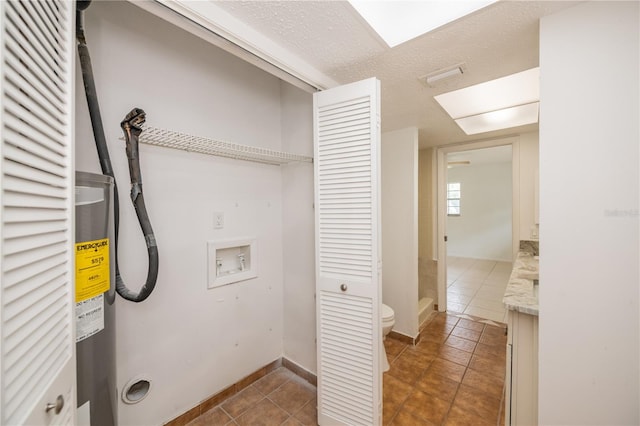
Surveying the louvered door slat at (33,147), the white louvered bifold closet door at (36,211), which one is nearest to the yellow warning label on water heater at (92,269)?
the white louvered bifold closet door at (36,211)

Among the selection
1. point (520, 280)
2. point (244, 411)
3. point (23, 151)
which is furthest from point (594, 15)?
point (244, 411)

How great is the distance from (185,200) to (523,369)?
6.96ft

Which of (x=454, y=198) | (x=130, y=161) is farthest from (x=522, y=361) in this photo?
(x=454, y=198)

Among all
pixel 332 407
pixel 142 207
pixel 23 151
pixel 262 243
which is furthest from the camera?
pixel 262 243

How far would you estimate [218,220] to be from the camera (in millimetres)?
1760

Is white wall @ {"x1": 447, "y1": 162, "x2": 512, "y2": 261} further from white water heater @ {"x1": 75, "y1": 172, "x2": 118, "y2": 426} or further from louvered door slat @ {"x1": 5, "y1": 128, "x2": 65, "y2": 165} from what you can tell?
louvered door slat @ {"x1": 5, "y1": 128, "x2": 65, "y2": 165}

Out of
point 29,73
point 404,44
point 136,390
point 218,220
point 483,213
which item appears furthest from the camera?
point 483,213

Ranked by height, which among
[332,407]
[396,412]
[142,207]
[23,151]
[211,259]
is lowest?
[396,412]

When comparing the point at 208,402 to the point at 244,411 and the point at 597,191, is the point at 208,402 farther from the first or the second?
the point at 597,191

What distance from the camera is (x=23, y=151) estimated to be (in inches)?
22.6

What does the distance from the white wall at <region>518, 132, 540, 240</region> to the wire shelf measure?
2547mm

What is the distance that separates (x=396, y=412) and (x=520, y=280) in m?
1.23

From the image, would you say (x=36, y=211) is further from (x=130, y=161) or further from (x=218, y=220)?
(x=218, y=220)

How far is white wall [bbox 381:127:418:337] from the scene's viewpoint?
2586 millimetres
